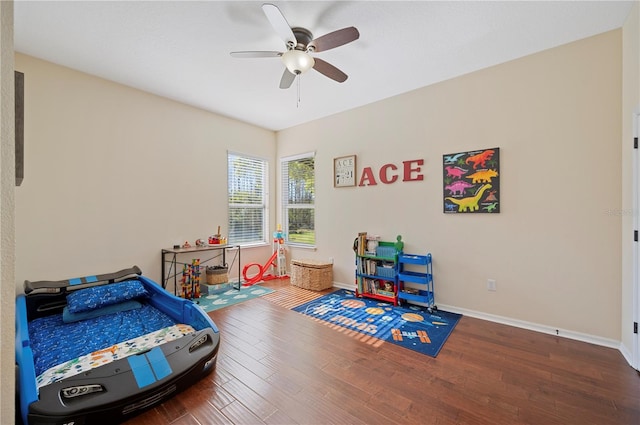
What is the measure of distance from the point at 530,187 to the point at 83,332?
15.1 feet

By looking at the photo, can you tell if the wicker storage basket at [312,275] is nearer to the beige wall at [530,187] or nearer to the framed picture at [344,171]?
the beige wall at [530,187]

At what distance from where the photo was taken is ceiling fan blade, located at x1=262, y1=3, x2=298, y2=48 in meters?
1.86

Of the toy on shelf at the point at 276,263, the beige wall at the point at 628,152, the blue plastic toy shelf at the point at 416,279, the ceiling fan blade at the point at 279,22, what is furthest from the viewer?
the toy on shelf at the point at 276,263

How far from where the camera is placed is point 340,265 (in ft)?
14.5

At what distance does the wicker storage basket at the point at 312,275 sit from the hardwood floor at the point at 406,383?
1.47 metres

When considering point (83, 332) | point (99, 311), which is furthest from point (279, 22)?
point (99, 311)

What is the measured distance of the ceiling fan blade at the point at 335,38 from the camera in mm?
2029

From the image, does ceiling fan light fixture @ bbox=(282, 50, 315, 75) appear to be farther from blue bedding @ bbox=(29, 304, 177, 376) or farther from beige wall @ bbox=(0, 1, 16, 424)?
blue bedding @ bbox=(29, 304, 177, 376)

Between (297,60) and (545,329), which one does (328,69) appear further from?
(545,329)

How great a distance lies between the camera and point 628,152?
7.44 ft

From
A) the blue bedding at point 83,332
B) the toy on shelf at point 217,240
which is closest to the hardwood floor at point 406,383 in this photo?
the blue bedding at point 83,332

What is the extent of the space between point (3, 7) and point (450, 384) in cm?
271

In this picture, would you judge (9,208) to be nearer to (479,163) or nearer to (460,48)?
(460,48)

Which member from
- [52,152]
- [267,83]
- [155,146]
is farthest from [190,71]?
[52,152]
